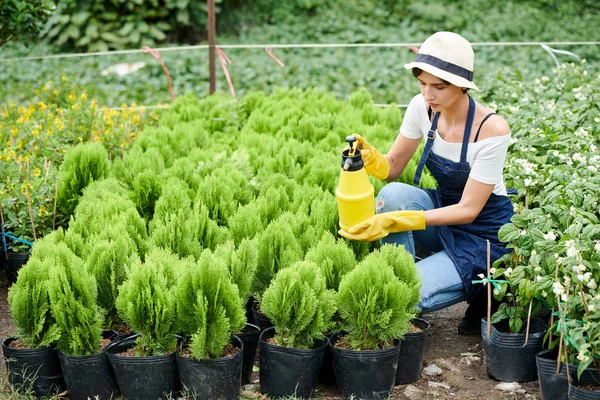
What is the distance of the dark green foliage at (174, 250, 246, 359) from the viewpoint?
127 inches

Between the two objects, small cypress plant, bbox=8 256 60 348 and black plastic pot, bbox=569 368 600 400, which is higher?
small cypress plant, bbox=8 256 60 348

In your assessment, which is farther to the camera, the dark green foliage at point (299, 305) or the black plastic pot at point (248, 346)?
the black plastic pot at point (248, 346)

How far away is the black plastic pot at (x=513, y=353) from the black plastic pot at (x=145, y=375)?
1.51m

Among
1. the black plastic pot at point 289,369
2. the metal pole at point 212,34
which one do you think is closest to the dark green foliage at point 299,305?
the black plastic pot at point 289,369

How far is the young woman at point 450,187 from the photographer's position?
3.76m

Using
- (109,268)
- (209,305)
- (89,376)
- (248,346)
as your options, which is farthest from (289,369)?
(109,268)

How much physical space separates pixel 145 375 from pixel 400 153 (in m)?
1.92

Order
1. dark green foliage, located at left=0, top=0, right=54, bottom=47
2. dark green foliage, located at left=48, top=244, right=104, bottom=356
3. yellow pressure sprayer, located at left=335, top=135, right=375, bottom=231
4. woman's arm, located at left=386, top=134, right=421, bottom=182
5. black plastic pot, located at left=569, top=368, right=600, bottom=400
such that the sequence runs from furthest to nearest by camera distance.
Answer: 1. dark green foliage, located at left=0, top=0, right=54, bottom=47
2. woman's arm, located at left=386, top=134, right=421, bottom=182
3. yellow pressure sprayer, located at left=335, top=135, right=375, bottom=231
4. dark green foliage, located at left=48, top=244, right=104, bottom=356
5. black plastic pot, located at left=569, top=368, right=600, bottom=400

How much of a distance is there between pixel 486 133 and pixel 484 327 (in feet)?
3.14

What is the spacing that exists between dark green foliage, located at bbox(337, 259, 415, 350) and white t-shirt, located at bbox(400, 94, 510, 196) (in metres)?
0.75

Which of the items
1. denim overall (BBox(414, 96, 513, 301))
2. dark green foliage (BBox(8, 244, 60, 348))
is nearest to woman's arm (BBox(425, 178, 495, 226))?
denim overall (BBox(414, 96, 513, 301))

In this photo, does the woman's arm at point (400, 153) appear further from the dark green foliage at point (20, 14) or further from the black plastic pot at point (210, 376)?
the dark green foliage at point (20, 14)

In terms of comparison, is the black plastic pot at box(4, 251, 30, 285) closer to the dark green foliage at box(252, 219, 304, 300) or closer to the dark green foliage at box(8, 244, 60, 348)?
the dark green foliage at box(8, 244, 60, 348)

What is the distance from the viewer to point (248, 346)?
3.57 meters
